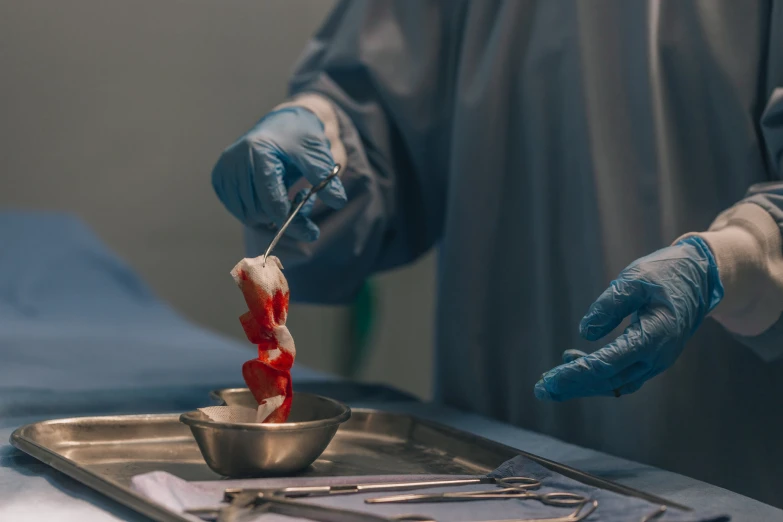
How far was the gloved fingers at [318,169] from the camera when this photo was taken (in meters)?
1.08

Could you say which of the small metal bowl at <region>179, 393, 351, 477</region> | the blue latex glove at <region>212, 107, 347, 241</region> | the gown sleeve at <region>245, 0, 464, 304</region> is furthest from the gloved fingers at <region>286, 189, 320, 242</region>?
the small metal bowl at <region>179, 393, 351, 477</region>

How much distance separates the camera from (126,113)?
2818 millimetres

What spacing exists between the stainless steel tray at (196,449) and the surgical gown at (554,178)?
0.97 ft

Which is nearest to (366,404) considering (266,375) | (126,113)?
(266,375)

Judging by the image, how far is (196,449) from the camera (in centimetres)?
88

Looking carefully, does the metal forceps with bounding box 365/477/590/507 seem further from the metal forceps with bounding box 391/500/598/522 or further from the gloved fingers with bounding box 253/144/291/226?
the gloved fingers with bounding box 253/144/291/226

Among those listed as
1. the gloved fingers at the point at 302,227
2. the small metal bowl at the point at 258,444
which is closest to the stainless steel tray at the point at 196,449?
the small metal bowl at the point at 258,444

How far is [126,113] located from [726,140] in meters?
2.17

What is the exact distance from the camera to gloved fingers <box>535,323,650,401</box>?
78cm

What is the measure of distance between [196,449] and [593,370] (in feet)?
1.28

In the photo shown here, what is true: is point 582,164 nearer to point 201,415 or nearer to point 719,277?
point 719,277

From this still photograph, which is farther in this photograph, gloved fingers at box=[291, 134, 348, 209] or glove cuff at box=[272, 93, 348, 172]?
glove cuff at box=[272, 93, 348, 172]

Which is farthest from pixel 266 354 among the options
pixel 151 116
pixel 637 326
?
pixel 151 116

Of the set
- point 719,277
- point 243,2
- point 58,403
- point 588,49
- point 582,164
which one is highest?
point 243,2
